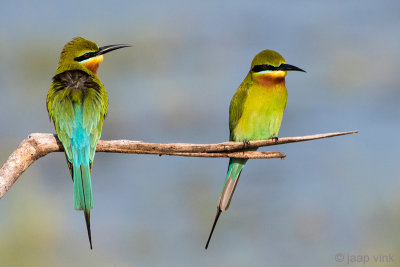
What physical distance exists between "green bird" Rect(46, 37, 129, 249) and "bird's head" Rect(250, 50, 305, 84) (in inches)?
29.3

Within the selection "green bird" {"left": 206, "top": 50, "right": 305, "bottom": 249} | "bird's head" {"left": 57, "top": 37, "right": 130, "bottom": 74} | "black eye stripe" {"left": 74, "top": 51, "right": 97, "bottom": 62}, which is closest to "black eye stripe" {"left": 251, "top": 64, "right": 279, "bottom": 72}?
"green bird" {"left": 206, "top": 50, "right": 305, "bottom": 249}

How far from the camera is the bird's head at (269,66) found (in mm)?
2828

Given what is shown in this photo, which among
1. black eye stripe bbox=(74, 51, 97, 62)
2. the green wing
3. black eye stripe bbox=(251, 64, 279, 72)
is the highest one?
black eye stripe bbox=(74, 51, 97, 62)

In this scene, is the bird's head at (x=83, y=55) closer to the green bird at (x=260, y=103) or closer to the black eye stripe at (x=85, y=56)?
the black eye stripe at (x=85, y=56)

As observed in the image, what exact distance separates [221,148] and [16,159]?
0.63 metres

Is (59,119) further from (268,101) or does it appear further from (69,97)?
(268,101)

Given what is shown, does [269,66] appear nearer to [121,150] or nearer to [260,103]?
[260,103]

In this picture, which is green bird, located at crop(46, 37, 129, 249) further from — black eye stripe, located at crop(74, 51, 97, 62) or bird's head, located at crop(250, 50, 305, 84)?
bird's head, located at crop(250, 50, 305, 84)

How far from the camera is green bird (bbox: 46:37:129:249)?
2152 millimetres

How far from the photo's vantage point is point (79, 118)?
7.57 ft

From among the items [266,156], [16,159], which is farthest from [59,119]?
[266,156]

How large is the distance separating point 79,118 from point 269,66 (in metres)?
0.94

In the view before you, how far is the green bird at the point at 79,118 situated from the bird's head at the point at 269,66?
0.74 m

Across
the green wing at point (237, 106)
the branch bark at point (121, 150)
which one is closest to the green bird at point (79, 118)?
the branch bark at point (121, 150)
